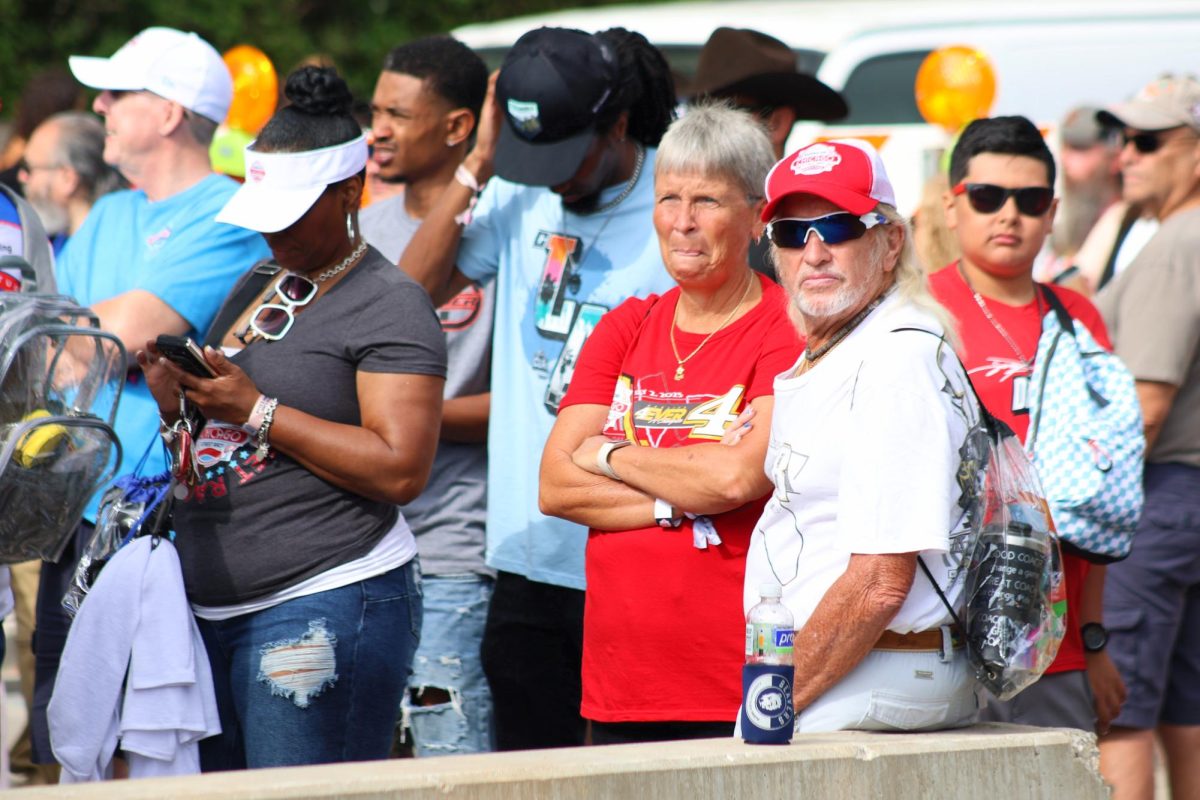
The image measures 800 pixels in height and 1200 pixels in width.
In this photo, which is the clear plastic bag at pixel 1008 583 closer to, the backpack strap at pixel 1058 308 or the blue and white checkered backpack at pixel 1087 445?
the blue and white checkered backpack at pixel 1087 445

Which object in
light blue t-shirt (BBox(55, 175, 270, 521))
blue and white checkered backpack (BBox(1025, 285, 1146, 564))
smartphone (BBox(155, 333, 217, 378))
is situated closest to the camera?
smartphone (BBox(155, 333, 217, 378))

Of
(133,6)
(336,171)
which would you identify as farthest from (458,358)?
(133,6)

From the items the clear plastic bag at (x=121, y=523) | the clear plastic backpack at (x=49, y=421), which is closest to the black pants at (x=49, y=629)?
the clear plastic bag at (x=121, y=523)

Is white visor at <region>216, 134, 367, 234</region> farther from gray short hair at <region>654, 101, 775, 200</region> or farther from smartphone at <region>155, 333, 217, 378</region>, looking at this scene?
gray short hair at <region>654, 101, 775, 200</region>

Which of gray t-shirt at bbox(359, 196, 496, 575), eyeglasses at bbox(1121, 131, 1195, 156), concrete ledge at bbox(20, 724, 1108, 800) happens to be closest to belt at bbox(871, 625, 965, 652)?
concrete ledge at bbox(20, 724, 1108, 800)

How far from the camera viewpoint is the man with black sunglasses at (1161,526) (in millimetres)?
4730

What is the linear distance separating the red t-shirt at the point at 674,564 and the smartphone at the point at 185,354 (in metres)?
0.87

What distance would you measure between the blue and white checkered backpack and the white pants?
107 centimetres

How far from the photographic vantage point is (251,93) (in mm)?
7332

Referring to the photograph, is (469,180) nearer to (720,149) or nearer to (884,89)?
(720,149)

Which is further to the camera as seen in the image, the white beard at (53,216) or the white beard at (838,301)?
the white beard at (53,216)

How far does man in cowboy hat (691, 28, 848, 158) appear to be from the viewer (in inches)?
195

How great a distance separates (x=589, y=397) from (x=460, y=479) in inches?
38.8

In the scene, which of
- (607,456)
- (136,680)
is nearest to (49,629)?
(136,680)
